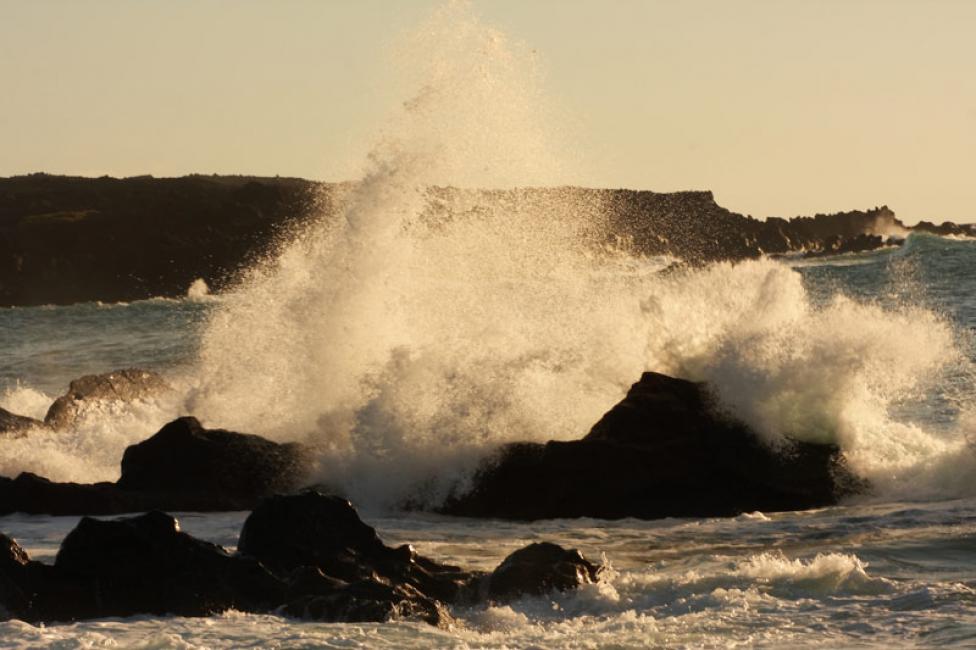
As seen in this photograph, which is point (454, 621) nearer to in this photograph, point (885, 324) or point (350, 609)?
point (350, 609)

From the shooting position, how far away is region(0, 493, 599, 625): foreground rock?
36.0ft

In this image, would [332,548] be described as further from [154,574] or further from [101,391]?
[101,391]

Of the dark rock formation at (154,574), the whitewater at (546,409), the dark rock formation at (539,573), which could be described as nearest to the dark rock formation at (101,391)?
the whitewater at (546,409)

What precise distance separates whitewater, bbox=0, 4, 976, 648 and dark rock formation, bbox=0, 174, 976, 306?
A: 55.2 meters

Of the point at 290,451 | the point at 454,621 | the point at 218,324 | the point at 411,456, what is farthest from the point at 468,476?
the point at 218,324

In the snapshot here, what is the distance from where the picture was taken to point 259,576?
11367 millimetres

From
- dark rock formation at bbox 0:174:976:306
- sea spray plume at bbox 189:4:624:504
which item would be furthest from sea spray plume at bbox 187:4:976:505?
dark rock formation at bbox 0:174:976:306

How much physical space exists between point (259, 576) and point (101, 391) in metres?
12.4

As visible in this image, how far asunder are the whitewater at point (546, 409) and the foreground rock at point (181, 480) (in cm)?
31

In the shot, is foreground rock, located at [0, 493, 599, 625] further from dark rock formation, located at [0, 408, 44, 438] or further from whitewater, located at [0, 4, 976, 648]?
dark rock formation, located at [0, 408, 44, 438]

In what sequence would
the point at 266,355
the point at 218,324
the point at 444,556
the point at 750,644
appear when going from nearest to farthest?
the point at 750,644
the point at 444,556
the point at 266,355
the point at 218,324

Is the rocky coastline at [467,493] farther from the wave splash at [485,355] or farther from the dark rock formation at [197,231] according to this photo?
the dark rock formation at [197,231]

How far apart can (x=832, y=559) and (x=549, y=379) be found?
645 centimetres

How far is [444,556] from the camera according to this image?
532 inches
